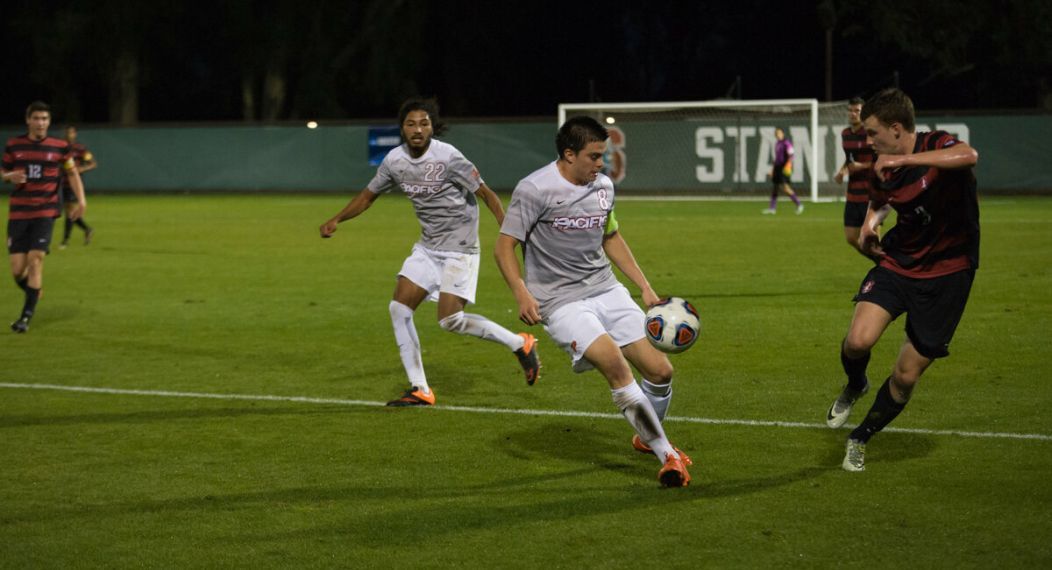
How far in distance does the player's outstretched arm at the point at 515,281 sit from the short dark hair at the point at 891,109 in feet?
6.40

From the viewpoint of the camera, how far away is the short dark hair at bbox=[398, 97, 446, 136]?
9758 mm

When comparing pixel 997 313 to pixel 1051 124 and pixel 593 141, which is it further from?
pixel 1051 124

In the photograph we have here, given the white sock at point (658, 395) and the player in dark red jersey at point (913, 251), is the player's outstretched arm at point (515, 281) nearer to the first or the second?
the white sock at point (658, 395)

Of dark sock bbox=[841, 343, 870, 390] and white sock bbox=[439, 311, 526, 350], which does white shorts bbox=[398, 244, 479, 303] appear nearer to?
white sock bbox=[439, 311, 526, 350]

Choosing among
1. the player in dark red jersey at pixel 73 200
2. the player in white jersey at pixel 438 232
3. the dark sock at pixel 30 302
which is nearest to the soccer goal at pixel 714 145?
the player in dark red jersey at pixel 73 200

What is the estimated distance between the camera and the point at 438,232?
9.99 meters

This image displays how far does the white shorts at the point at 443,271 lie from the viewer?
32.5 ft

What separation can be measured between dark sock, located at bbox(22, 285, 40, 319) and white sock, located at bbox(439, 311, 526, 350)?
5730 millimetres

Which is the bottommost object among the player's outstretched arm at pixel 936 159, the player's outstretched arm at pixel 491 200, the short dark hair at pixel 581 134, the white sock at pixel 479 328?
the white sock at pixel 479 328

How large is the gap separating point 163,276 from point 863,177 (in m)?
9.86

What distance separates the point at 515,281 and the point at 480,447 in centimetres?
142

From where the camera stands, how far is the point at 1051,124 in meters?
38.3

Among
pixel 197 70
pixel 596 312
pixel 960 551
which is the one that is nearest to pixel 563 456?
pixel 596 312

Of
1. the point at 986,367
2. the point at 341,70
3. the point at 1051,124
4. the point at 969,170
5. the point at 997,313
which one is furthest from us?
the point at 341,70
